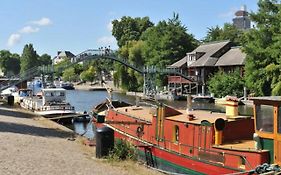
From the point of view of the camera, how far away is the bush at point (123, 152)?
19853 mm

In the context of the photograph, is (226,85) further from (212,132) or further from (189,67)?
(212,132)

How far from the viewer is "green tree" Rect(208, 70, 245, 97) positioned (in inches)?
2793

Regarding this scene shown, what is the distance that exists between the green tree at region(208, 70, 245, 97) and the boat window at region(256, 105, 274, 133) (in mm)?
56433

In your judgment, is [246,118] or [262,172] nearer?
[262,172]

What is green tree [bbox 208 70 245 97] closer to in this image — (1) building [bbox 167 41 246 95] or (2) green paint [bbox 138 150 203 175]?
(1) building [bbox 167 41 246 95]

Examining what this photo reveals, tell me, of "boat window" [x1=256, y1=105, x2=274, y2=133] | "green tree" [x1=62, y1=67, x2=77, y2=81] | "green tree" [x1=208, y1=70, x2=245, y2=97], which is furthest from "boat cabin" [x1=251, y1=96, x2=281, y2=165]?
"green tree" [x1=62, y1=67, x2=77, y2=81]

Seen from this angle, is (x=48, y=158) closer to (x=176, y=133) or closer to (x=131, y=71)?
(x=176, y=133)

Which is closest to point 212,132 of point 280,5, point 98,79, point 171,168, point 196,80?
point 171,168

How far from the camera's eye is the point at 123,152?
2056 cm

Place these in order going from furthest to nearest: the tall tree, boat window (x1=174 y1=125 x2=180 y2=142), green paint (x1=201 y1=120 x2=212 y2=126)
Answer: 1. the tall tree
2. boat window (x1=174 y1=125 x2=180 y2=142)
3. green paint (x1=201 y1=120 x2=212 y2=126)

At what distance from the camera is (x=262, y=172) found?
1302 centimetres

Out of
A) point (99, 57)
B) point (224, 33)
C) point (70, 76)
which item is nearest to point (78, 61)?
point (99, 57)

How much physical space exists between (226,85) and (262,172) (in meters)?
60.0

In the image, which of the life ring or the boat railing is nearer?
the boat railing
